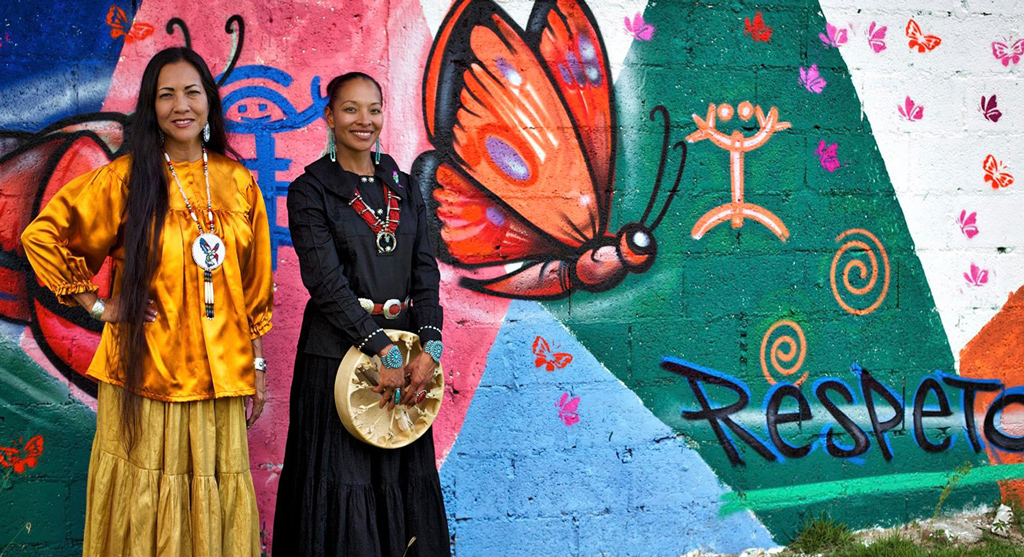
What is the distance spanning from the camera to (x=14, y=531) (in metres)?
3.86

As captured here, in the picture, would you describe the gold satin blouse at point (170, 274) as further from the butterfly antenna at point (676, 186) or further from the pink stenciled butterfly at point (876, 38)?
the pink stenciled butterfly at point (876, 38)

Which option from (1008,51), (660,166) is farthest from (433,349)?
(1008,51)

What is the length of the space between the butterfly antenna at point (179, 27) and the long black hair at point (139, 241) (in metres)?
0.72

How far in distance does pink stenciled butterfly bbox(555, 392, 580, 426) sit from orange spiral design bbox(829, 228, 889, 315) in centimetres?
134

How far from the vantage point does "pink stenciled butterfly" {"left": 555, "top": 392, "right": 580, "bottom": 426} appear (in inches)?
171

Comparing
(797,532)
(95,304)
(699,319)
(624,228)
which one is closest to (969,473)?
(797,532)

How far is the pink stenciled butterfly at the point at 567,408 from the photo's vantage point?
433 cm

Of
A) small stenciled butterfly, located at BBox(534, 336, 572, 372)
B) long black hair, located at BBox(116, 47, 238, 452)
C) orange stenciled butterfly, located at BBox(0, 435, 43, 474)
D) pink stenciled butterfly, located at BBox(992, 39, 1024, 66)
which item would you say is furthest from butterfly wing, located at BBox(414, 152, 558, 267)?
pink stenciled butterfly, located at BBox(992, 39, 1024, 66)

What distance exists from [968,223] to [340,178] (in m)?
3.06

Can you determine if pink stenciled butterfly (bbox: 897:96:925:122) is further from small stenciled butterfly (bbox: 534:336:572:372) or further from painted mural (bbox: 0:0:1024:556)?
small stenciled butterfly (bbox: 534:336:572:372)

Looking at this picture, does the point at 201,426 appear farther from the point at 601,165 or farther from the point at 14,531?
the point at 601,165

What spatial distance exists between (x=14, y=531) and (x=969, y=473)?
423cm

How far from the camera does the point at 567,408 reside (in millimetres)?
4340

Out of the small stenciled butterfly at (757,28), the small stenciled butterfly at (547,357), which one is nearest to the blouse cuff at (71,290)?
the small stenciled butterfly at (547,357)
